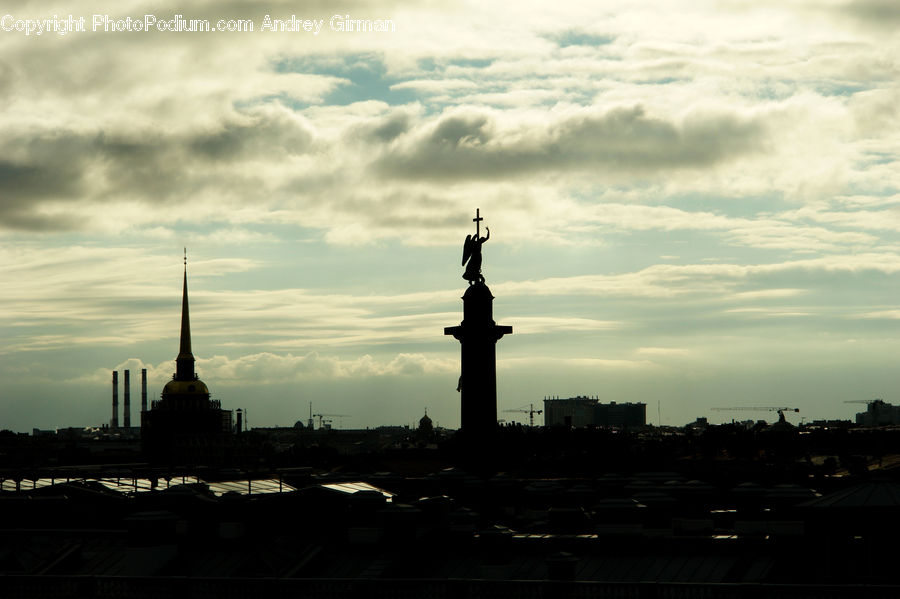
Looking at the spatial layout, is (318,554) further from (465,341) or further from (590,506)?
(465,341)

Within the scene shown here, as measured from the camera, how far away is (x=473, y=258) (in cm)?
5881

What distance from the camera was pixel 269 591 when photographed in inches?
1012

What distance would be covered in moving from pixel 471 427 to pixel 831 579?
1271 inches

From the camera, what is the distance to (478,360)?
56812 mm

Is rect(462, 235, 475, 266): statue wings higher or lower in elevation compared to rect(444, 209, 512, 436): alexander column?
higher

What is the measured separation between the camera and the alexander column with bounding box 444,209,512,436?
56.6m

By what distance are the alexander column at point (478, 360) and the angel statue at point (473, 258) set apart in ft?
2.92

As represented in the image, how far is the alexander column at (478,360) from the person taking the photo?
5659 cm

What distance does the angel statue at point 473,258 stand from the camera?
2297 inches

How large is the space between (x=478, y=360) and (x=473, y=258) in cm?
476

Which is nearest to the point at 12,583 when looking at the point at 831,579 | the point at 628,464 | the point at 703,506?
the point at 831,579

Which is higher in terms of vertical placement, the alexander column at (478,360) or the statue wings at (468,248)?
the statue wings at (468,248)

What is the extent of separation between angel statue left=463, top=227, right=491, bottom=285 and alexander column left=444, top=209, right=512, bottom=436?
0.89 meters

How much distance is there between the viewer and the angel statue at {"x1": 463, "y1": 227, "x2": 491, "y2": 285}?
58.3m
